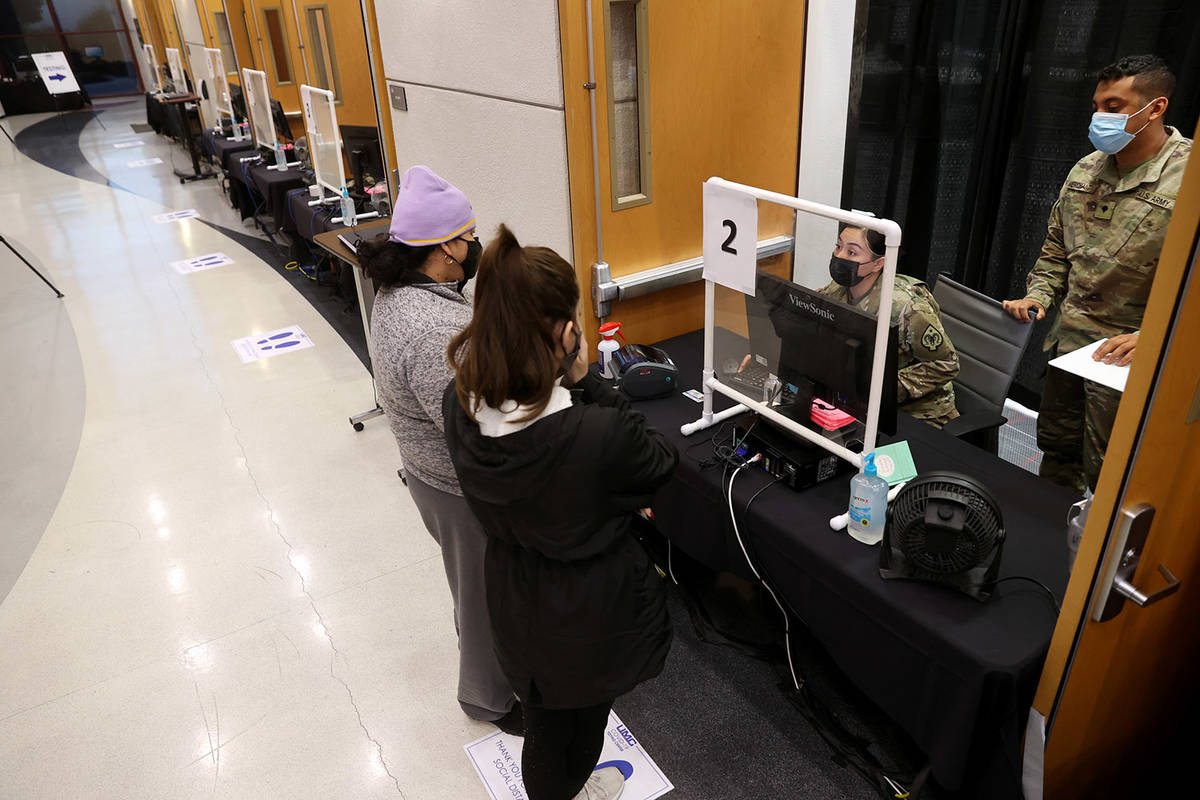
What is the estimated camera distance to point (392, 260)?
1729 millimetres

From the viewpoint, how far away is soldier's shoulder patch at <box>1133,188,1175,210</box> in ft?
7.28

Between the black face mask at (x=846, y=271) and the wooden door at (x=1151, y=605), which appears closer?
the wooden door at (x=1151, y=605)

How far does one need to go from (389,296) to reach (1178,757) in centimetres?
202

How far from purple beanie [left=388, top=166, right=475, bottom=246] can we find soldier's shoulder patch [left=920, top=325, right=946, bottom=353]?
55.0 inches

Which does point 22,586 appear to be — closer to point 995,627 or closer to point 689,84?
point 689,84

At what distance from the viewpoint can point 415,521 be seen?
3.05 m

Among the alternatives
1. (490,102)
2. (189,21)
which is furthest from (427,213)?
(189,21)

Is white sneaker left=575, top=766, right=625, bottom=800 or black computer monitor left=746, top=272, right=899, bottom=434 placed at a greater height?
black computer monitor left=746, top=272, right=899, bottom=434

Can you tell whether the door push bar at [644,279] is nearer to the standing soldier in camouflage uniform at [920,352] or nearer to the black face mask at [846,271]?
the standing soldier in camouflage uniform at [920,352]

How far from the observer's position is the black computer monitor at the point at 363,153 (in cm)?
453

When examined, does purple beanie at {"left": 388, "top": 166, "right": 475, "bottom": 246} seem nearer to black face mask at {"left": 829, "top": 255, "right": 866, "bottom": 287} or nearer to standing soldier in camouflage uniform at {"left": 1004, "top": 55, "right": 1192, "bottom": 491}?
black face mask at {"left": 829, "top": 255, "right": 866, "bottom": 287}

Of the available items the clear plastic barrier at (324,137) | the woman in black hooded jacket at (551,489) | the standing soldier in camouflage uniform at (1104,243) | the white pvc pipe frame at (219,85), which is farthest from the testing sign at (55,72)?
the standing soldier in camouflage uniform at (1104,243)

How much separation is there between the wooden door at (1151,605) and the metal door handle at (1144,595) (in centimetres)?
3

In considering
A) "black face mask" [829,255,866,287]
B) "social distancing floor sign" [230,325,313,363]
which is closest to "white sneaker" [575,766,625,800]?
"black face mask" [829,255,866,287]
